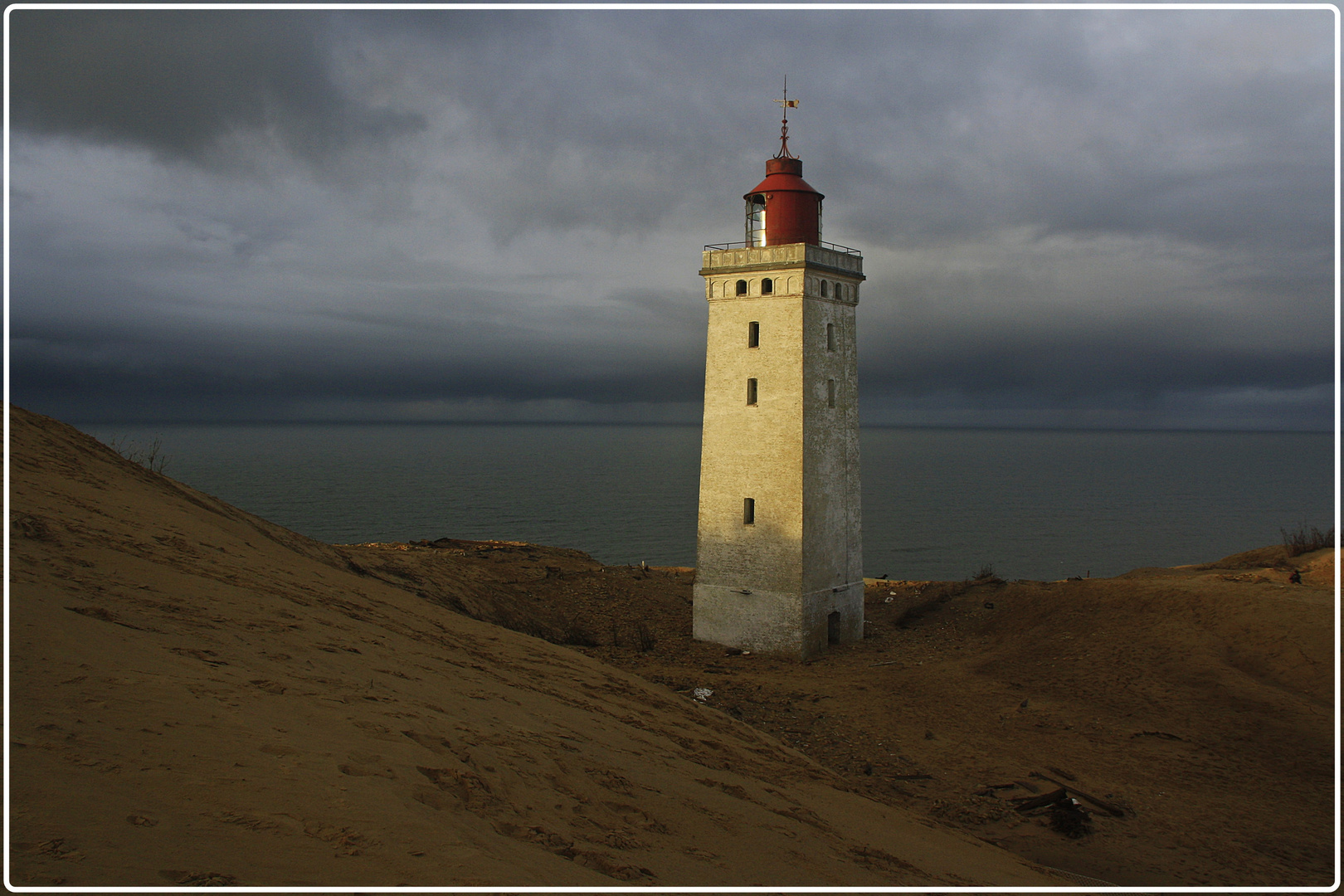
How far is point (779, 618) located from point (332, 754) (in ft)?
54.1

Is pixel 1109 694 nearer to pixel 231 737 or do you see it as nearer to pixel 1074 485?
pixel 231 737

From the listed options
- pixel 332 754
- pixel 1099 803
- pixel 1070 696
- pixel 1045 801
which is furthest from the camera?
pixel 1070 696

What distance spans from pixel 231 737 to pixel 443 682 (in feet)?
12.8

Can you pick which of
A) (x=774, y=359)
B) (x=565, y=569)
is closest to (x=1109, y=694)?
(x=774, y=359)

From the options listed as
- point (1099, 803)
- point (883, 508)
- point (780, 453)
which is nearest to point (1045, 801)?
point (1099, 803)

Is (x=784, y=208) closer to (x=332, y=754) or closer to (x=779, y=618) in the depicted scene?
(x=779, y=618)

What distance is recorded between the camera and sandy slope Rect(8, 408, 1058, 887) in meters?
4.82

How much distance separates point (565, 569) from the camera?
26.9 m

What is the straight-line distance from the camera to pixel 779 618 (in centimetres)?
2156

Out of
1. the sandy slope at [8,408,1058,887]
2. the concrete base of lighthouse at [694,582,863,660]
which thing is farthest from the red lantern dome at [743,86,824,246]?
the sandy slope at [8,408,1058,887]

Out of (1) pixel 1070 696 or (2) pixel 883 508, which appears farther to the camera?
(2) pixel 883 508

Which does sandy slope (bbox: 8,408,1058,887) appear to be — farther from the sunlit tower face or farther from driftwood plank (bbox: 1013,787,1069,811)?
the sunlit tower face

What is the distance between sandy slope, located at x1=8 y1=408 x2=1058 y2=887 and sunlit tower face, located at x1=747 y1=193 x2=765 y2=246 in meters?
13.8

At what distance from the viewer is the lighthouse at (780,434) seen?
21312 millimetres
